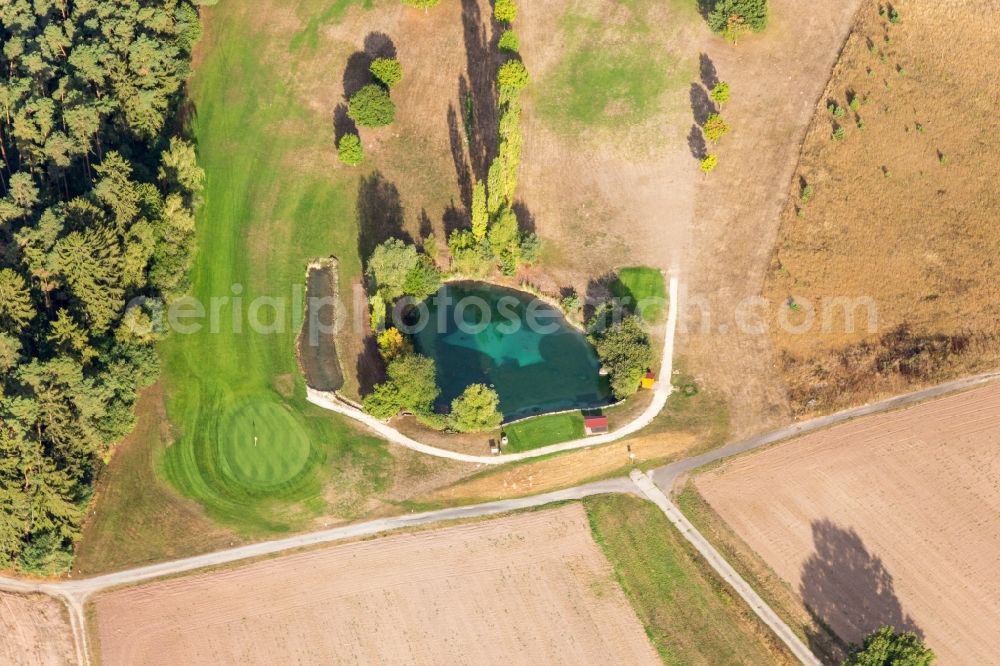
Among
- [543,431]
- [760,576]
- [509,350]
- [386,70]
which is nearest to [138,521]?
[509,350]

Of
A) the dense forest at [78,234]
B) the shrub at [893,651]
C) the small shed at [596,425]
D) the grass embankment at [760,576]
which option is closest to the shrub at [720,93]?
the small shed at [596,425]

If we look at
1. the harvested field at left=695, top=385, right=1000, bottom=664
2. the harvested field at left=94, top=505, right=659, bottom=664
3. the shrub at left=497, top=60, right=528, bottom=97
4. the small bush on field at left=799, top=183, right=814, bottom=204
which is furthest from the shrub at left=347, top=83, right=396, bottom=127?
the harvested field at left=695, top=385, right=1000, bottom=664

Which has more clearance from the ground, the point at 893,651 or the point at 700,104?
the point at 700,104

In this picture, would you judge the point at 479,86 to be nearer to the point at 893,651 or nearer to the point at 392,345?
the point at 392,345

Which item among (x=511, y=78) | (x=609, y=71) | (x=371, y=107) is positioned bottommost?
(x=371, y=107)

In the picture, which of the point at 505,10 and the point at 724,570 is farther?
the point at 505,10

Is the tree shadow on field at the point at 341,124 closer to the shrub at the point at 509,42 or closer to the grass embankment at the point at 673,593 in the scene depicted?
the shrub at the point at 509,42
